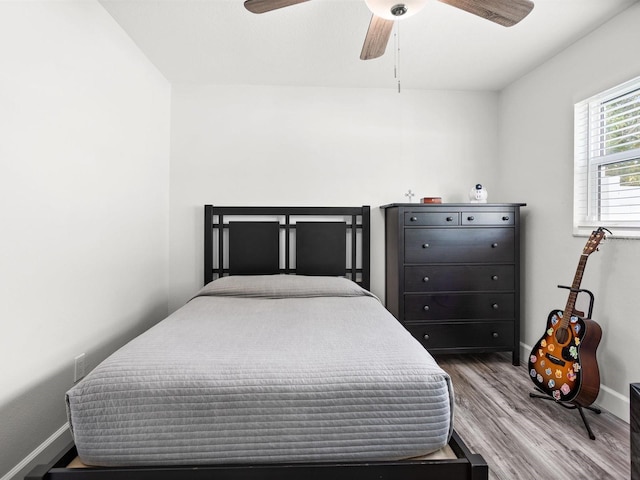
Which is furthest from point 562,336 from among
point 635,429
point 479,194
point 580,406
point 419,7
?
point 419,7

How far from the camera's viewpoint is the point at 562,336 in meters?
2.15

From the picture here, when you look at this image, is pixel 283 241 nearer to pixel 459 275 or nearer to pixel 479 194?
pixel 459 275

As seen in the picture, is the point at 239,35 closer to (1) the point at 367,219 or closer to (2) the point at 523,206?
(1) the point at 367,219

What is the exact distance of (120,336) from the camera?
241cm

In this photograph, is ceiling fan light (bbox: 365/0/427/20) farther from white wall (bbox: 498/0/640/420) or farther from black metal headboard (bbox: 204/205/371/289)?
black metal headboard (bbox: 204/205/371/289)

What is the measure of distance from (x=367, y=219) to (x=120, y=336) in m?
2.19

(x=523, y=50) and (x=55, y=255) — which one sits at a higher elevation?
(x=523, y=50)

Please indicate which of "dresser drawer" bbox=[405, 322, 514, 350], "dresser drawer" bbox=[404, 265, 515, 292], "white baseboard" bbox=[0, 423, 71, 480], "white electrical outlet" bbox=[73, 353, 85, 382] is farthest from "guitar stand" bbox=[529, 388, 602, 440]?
"white electrical outlet" bbox=[73, 353, 85, 382]

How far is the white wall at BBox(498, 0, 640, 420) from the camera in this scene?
2113 mm

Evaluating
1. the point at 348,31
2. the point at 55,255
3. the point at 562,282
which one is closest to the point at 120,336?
the point at 55,255

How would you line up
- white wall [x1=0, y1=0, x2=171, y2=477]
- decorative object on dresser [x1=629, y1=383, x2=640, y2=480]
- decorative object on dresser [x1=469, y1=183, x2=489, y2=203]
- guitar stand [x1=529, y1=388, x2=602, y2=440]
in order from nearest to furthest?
1. decorative object on dresser [x1=629, y1=383, x2=640, y2=480]
2. white wall [x1=0, y1=0, x2=171, y2=477]
3. guitar stand [x1=529, y1=388, x2=602, y2=440]
4. decorative object on dresser [x1=469, y1=183, x2=489, y2=203]

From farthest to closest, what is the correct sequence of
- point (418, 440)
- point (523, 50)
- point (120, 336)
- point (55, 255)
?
point (523, 50)
point (120, 336)
point (55, 255)
point (418, 440)

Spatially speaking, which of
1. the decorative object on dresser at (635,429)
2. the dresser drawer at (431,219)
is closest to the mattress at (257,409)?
the decorative object on dresser at (635,429)

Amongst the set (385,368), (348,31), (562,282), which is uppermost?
(348,31)
